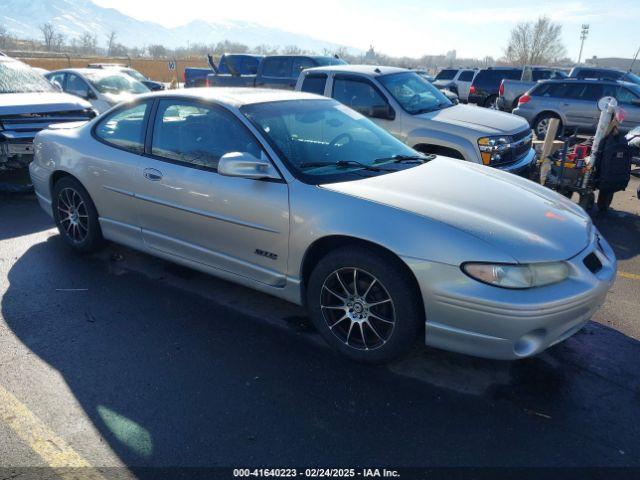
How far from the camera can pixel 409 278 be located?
2832 millimetres

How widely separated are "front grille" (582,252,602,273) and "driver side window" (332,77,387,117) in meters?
4.32

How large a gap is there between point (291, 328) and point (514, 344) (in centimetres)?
158

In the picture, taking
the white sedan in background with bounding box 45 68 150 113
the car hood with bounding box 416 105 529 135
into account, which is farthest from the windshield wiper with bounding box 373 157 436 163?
the white sedan in background with bounding box 45 68 150 113

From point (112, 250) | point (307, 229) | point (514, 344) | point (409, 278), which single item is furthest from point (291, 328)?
point (112, 250)

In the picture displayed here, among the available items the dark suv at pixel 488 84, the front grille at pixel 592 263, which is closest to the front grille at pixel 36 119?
the front grille at pixel 592 263

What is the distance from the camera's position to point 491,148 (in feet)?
19.8

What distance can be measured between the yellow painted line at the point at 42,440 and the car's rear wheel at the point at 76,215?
201 centimetres

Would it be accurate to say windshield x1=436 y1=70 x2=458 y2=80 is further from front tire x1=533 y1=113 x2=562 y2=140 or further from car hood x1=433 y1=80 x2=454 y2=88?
front tire x1=533 y1=113 x2=562 y2=140

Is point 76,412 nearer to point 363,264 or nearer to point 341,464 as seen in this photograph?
point 341,464

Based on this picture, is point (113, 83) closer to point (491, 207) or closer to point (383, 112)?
point (383, 112)

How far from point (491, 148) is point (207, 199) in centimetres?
400

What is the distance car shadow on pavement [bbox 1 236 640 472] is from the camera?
94.9 inches

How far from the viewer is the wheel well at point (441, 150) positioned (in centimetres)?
632

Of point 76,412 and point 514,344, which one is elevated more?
point 514,344
